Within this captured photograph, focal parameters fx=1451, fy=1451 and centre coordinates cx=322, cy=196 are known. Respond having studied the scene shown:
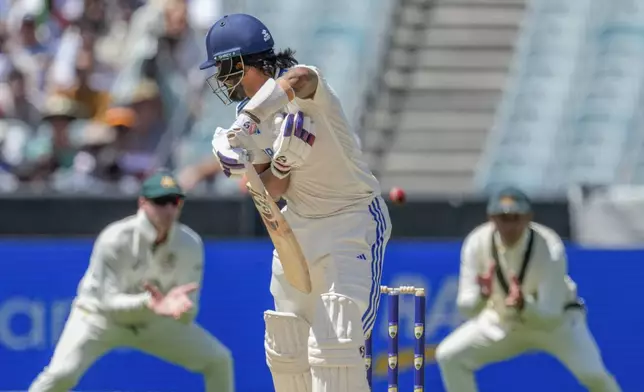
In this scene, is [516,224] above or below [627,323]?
above

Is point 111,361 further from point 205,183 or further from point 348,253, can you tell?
point 348,253

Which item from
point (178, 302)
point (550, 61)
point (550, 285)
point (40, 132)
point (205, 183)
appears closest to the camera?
point (178, 302)

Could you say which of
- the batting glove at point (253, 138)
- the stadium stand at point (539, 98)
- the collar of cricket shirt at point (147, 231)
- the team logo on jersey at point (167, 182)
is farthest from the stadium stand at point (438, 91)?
the batting glove at point (253, 138)

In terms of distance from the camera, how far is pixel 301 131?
14.2 feet

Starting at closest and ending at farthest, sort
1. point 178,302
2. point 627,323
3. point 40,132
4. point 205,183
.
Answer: point 178,302, point 627,323, point 205,183, point 40,132

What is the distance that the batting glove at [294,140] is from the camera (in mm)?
4309

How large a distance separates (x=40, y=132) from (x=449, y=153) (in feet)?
10.0

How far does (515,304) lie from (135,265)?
1885mm

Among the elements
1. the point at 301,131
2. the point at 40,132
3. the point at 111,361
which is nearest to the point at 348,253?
the point at 301,131

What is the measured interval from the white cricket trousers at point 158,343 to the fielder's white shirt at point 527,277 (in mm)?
1257

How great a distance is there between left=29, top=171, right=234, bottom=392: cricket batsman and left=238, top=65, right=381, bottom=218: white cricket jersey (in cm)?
242

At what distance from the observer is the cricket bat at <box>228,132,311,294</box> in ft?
14.5

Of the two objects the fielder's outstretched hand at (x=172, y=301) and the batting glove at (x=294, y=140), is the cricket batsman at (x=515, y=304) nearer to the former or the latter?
the fielder's outstretched hand at (x=172, y=301)

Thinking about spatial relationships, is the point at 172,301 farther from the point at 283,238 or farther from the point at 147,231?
the point at 283,238
